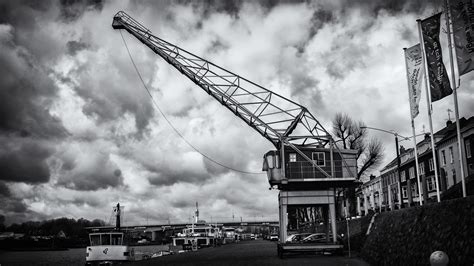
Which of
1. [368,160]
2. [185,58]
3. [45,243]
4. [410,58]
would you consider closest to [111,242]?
[185,58]

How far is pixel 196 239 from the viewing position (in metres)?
93.4

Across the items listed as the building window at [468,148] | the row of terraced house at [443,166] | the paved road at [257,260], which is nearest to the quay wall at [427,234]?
the paved road at [257,260]

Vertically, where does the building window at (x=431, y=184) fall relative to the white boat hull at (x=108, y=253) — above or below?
above

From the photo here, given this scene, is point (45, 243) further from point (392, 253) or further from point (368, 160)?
point (392, 253)

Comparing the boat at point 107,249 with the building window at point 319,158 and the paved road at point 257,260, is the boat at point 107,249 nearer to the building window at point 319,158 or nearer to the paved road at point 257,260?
the paved road at point 257,260

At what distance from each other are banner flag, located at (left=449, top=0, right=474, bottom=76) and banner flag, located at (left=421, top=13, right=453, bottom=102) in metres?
3.18

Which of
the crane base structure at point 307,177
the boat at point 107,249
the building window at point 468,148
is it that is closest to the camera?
the crane base structure at point 307,177

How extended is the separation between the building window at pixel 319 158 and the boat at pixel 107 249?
78.1 feet

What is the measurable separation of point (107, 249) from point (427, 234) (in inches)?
1530

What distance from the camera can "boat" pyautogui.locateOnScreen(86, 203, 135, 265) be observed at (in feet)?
158

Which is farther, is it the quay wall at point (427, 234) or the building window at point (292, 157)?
the building window at point (292, 157)

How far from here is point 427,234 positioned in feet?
55.8

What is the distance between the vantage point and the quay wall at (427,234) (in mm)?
13734

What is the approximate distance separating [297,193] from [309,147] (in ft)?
13.4
